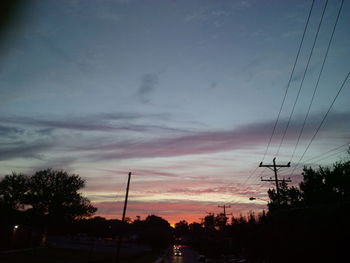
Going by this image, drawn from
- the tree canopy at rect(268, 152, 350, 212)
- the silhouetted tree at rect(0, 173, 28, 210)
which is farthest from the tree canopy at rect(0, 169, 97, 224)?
the tree canopy at rect(268, 152, 350, 212)

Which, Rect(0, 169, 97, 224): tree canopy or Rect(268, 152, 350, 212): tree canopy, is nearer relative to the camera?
Rect(268, 152, 350, 212): tree canopy

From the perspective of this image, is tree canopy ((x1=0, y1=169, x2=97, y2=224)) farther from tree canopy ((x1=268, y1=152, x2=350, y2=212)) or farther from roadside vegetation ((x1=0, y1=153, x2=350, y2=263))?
tree canopy ((x1=268, y1=152, x2=350, y2=212))

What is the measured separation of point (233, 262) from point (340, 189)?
26.7 m

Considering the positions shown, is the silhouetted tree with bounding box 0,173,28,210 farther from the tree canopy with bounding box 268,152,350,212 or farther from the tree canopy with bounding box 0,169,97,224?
the tree canopy with bounding box 268,152,350,212

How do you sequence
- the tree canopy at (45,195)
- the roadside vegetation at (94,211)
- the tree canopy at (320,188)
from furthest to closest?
the tree canopy at (45,195)
the tree canopy at (320,188)
the roadside vegetation at (94,211)

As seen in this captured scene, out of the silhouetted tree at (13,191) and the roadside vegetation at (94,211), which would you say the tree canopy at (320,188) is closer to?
the roadside vegetation at (94,211)

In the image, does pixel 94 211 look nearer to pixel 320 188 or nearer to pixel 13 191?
pixel 13 191

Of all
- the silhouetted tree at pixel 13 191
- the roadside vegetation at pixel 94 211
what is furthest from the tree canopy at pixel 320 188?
the silhouetted tree at pixel 13 191

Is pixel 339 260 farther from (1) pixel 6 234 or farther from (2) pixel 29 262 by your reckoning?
(1) pixel 6 234

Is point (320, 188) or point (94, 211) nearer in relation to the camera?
point (320, 188)

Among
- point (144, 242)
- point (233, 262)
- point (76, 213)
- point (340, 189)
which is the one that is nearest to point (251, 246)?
point (233, 262)

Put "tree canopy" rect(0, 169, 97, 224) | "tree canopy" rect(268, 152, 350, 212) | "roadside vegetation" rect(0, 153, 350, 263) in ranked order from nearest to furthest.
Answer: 1. "roadside vegetation" rect(0, 153, 350, 263)
2. "tree canopy" rect(268, 152, 350, 212)
3. "tree canopy" rect(0, 169, 97, 224)

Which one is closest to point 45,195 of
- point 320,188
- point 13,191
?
point 13,191

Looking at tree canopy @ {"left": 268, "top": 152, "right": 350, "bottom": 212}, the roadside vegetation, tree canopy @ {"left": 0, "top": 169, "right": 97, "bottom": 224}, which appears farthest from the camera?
tree canopy @ {"left": 0, "top": 169, "right": 97, "bottom": 224}
